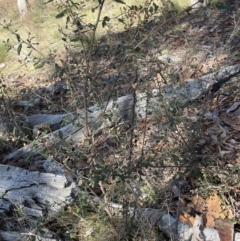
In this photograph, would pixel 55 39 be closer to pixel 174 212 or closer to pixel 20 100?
pixel 20 100

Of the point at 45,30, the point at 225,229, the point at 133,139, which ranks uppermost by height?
the point at 45,30

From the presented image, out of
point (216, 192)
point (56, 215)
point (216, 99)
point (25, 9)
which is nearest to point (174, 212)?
point (216, 192)

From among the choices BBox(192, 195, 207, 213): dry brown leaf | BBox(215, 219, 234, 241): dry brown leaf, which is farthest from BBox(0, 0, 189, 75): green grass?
BBox(215, 219, 234, 241): dry brown leaf

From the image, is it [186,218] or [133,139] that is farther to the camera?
[133,139]

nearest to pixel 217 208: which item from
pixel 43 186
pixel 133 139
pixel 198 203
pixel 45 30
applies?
pixel 198 203

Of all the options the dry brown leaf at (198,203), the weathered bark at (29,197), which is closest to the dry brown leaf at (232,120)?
the dry brown leaf at (198,203)

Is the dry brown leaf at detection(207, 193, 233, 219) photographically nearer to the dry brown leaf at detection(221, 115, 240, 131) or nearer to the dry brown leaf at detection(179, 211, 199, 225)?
the dry brown leaf at detection(179, 211, 199, 225)

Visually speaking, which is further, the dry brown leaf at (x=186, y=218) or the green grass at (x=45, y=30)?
the green grass at (x=45, y=30)

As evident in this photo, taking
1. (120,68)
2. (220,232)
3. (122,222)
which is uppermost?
(120,68)

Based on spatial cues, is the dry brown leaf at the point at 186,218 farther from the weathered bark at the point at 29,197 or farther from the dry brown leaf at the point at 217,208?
the weathered bark at the point at 29,197

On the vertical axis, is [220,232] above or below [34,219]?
below

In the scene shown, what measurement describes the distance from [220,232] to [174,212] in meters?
0.43

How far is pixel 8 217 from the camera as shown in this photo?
136 inches

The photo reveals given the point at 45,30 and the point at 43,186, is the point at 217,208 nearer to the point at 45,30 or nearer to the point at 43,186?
the point at 43,186
